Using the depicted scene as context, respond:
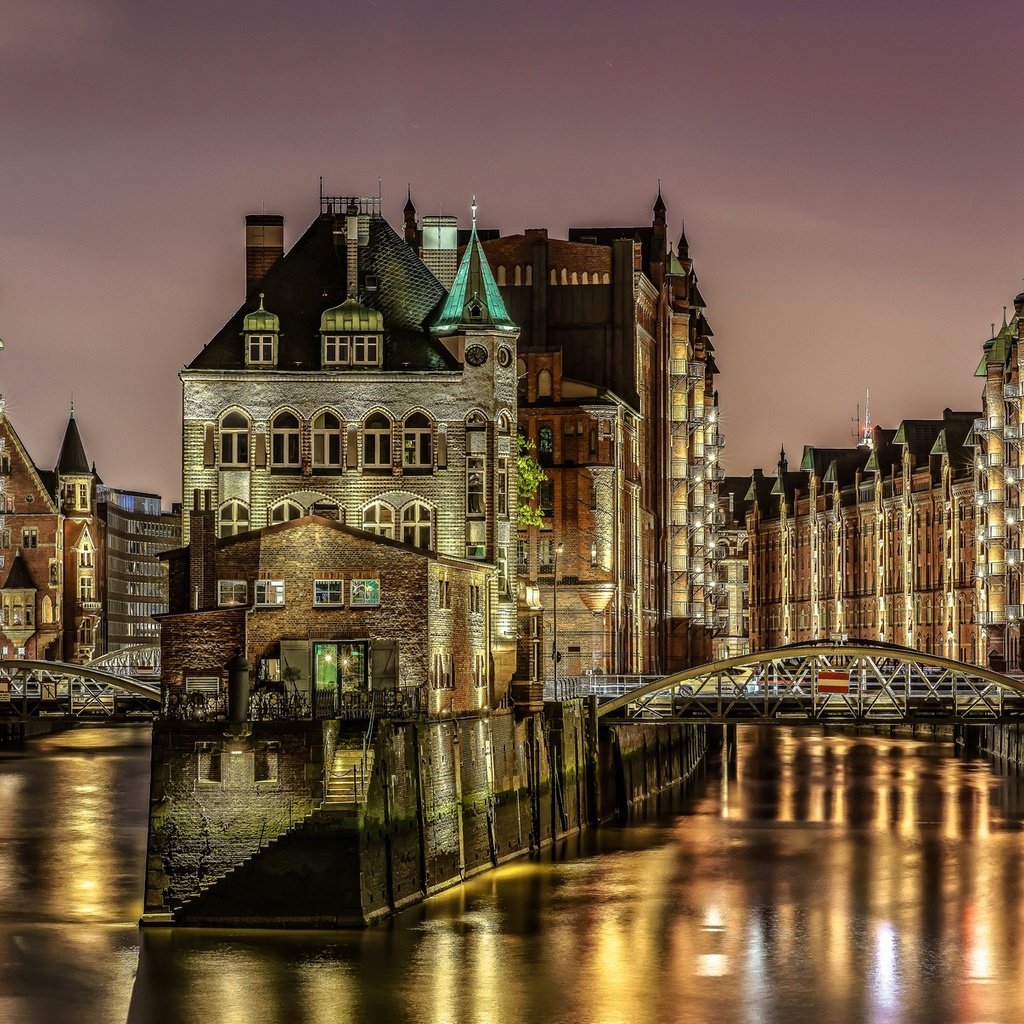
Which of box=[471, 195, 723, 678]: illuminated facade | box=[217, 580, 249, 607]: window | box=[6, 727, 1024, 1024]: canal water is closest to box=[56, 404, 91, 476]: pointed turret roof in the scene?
box=[471, 195, 723, 678]: illuminated facade

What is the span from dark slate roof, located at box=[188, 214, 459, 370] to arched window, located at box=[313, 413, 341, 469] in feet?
6.23

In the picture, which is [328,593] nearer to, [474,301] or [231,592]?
[231,592]

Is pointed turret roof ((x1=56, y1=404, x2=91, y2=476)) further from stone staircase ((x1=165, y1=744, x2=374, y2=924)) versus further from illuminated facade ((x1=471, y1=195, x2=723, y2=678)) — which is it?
stone staircase ((x1=165, y1=744, x2=374, y2=924))

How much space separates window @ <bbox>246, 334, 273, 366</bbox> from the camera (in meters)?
78.6

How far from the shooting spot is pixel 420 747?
193ft

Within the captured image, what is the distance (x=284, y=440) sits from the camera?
78.4 m

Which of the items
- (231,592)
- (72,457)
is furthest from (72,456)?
(231,592)

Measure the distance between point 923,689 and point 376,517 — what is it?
50.4 meters

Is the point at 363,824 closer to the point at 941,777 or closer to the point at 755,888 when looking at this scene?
the point at 755,888

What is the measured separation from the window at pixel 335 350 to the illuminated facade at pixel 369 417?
0.05 m

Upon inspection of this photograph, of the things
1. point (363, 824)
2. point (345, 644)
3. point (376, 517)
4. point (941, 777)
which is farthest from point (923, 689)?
point (363, 824)

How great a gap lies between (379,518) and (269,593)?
1540 cm

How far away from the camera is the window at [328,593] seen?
62.5 meters

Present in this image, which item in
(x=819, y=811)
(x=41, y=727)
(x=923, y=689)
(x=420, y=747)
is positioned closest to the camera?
(x=420, y=747)
